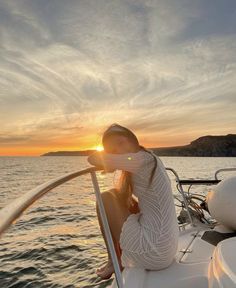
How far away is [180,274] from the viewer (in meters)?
2.94

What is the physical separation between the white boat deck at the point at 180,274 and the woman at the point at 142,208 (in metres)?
0.10

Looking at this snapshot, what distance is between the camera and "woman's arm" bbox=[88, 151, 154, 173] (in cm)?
312

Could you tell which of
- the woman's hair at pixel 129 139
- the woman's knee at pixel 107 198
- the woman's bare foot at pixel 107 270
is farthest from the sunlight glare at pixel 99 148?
the woman's bare foot at pixel 107 270

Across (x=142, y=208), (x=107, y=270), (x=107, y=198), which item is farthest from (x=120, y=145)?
(x=107, y=270)

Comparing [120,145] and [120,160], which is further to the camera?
[120,145]

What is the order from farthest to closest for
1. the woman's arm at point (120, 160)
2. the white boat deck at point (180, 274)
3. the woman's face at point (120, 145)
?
1. the woman's face at point (120, 145)
2. the woman's arm at point (120, 160)
3. the white boat deck at point (180, 274)

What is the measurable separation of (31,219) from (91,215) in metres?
3.14

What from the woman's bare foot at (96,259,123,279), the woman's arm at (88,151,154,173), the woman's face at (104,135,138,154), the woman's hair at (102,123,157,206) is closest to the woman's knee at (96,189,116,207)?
the woman's hair at (102,123,157,206)

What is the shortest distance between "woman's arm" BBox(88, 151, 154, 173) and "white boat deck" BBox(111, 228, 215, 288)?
2.88 ft

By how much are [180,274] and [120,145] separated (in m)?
1.22

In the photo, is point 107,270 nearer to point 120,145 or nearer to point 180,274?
point 180,274

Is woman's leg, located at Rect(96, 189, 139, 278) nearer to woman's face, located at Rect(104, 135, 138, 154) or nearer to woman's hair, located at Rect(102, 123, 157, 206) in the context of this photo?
woman's hair, located at Rect(102, 123, 157, 206)

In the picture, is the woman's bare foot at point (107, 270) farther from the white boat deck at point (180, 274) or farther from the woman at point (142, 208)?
the white boat deck at point (180, 274)

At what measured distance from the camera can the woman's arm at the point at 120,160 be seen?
312cm
